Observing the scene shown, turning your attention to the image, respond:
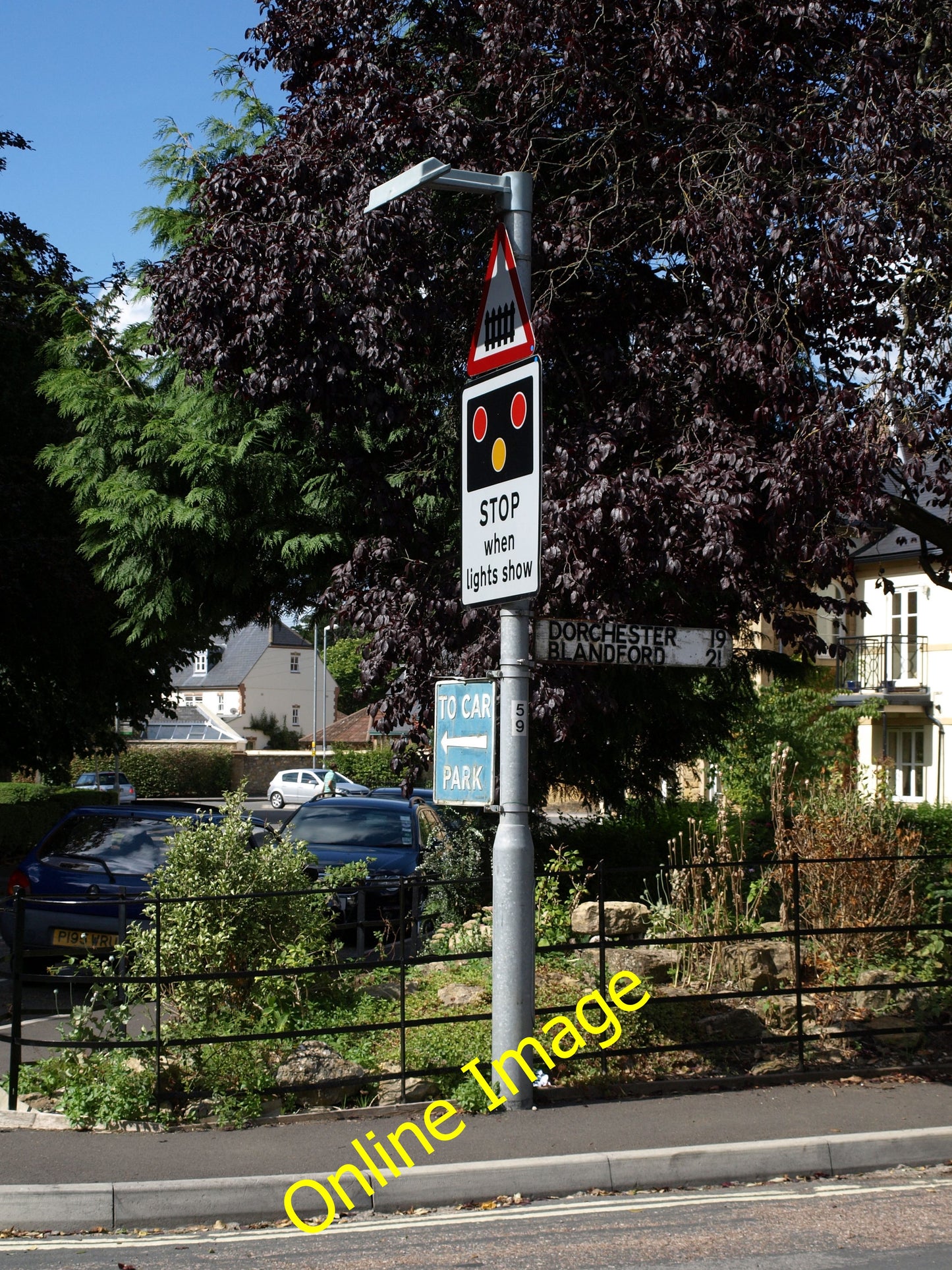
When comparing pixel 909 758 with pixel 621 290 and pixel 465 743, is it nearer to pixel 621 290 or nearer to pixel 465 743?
pixel 621 290

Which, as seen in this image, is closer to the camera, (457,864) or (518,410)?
(518,410)

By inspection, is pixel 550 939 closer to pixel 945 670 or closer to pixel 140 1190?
pixel 140 1190

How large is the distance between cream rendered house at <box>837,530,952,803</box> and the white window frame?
19mm

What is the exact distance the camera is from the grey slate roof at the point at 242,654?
80000 millimetres

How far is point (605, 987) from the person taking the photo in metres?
7.47

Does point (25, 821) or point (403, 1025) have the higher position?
point (403, 1025)

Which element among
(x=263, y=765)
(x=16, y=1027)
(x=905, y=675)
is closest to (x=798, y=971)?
(x=16, y=1027)

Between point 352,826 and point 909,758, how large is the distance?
2602 centimetres

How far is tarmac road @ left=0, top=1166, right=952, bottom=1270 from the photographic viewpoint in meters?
5.11

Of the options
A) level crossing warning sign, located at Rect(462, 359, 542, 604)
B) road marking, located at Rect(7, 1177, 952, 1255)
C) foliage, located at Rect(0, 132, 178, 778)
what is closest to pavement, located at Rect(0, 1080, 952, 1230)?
road marking, located at Rect(7, 1177, 952, 1255)

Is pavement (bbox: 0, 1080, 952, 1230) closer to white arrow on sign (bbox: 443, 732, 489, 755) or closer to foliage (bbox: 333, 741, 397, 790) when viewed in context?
white arrow on sign (bbox: 443, 732, 489, 755)

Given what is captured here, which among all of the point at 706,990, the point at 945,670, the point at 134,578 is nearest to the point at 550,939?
the point at 706,990

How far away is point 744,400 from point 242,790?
4883 millimetres

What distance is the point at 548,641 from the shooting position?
714cm
